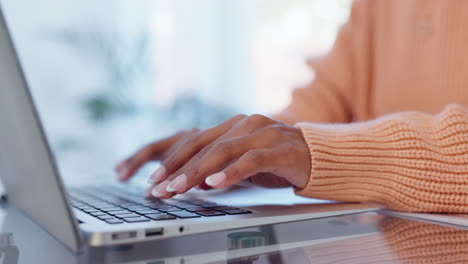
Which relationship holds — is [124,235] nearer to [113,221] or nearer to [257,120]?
[113,221]

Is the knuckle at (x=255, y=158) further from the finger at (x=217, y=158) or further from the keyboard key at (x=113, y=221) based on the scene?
the keyboard key at (x=113, y=221)

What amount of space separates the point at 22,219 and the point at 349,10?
0.80 m

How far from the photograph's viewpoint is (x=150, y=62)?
8.59 ft

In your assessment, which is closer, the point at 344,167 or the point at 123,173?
the point at 344,167

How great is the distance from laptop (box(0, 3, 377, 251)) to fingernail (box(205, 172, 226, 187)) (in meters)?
0.03

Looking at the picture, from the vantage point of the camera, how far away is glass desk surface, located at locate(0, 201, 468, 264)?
0.37 metres

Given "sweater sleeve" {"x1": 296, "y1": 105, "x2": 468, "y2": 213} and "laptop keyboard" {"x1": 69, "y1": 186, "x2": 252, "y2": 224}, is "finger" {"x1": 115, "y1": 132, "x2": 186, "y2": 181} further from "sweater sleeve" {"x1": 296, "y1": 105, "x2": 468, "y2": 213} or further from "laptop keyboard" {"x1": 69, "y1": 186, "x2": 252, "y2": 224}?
"sweater sleeve" {"x1": 296, "y1": 105, "x2": 468, "y2": 213}

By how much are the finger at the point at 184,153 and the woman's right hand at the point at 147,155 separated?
25 centimetres

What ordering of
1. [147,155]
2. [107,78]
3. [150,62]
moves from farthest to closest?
[150,62]
[107,78]
[147,155]

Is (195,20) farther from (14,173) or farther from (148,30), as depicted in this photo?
(14,173)


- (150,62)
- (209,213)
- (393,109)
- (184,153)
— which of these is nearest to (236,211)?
(209,213)

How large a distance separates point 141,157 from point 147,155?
0.04 ft

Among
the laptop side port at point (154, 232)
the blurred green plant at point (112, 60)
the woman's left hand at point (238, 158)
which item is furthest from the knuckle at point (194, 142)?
the blurred green plant at point (112, 60)

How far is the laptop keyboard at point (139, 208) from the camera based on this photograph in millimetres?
442
